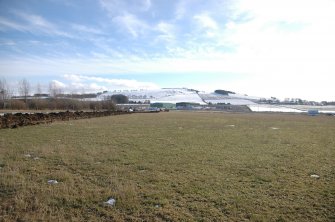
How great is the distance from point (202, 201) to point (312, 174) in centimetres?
500

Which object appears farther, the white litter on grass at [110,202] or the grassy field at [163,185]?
the white litter on grass at [110,202]

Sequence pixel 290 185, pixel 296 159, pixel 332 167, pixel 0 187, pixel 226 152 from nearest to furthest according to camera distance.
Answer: pixel 0 187 < pixel 290 185 < pixel 332 167 < pixel 296 159 < pixel 226 152

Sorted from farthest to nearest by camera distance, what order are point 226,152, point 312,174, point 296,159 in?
point 226,152
point 296,159
point 312,174

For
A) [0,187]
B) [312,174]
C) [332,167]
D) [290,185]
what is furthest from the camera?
[332,167]

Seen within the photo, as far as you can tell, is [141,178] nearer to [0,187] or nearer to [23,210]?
[23,210]

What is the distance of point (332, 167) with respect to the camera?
31.8 ft

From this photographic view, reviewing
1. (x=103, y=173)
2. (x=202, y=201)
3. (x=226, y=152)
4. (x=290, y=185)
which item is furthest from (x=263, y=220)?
(x=226, y=152)

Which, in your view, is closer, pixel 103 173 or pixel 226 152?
pixel 103 173

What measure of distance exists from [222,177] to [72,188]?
4645 mm

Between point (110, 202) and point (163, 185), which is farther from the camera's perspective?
point (163, 185)

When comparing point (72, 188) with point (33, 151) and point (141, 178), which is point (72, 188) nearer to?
point (141, 178)

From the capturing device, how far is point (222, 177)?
8.04 metres

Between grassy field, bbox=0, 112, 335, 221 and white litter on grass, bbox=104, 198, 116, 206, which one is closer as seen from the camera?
grassy field, bbox=0, 112, 335, 221

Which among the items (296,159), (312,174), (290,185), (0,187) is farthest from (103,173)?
(296,159)
